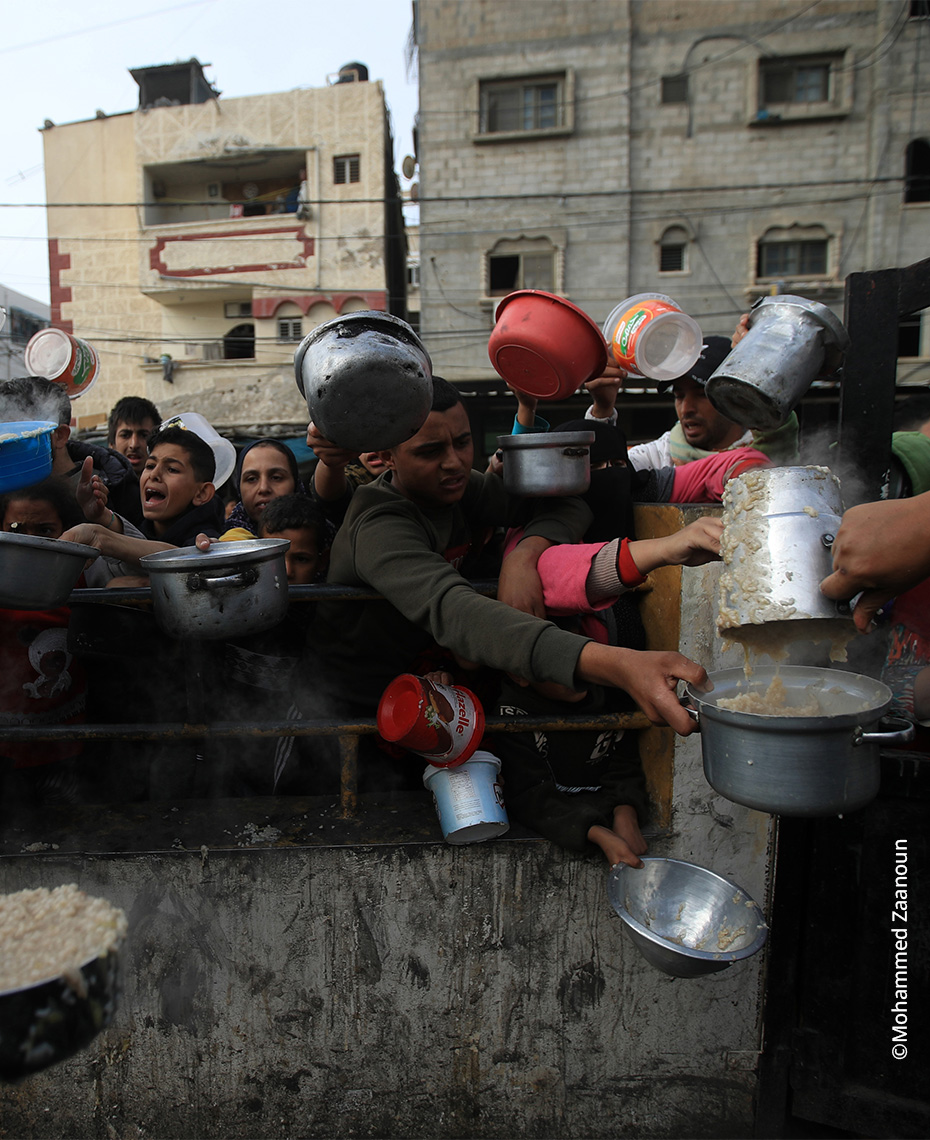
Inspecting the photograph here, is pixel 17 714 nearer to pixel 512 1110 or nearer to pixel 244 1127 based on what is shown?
pixel 244 1127

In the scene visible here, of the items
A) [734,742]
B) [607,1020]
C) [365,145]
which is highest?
[365,145]

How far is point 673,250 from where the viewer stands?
49.3 feet

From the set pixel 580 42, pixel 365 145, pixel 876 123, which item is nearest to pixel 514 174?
pixel 580 42

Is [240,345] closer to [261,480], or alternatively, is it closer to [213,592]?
[261,480]

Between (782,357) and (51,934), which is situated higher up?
(782,357)

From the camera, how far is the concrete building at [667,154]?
45.8 ft

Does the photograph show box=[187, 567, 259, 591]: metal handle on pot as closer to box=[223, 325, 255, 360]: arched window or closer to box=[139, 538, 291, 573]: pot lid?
box=[139, 538, 291, 573]: pot lid

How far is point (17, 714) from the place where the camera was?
2207 mm

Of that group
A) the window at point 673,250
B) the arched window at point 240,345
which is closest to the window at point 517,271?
the window at point 673,250

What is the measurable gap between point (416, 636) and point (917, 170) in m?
17.2

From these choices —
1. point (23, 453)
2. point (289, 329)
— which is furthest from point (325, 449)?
point (289, 329)

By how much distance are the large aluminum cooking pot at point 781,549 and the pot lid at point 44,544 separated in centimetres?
162

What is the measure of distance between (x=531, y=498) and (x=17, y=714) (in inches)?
71.9

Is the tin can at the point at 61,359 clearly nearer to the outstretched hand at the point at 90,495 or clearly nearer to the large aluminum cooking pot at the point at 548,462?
the outstretched hand at the point at 90,495
